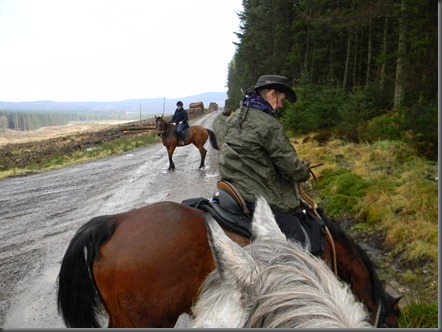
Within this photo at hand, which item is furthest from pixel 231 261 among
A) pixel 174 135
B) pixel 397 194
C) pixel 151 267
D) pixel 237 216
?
pixel 174 135

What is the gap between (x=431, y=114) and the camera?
820 cm

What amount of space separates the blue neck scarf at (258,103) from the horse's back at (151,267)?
4.21 feet

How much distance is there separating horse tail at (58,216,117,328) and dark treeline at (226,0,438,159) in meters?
7.80

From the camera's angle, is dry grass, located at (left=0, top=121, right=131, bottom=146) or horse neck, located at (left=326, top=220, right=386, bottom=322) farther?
dry grass, located at (left=0, top=121, right=131, bottom=146)

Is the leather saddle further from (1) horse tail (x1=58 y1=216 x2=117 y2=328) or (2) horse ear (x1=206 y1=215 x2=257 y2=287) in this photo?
(2) horse ear (x1=206 y1=215 x2=257 y2=287)

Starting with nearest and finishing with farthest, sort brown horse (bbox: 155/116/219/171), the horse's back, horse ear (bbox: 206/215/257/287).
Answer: horse ear (bbox: 206/215/257/287)
the horse's back
brown horse (bbox: 155/116/219/171)

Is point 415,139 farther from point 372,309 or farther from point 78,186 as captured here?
point 78,186

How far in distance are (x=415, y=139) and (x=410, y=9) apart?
3.36 meters

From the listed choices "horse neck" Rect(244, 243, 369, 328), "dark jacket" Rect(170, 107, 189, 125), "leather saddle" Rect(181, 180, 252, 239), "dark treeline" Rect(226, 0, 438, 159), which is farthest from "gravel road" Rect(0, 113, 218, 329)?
"dark treeline" Rect(226, 0, 438, 159)

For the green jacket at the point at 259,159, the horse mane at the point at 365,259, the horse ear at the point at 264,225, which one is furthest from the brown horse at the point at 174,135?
the horse ear at the point at 264,225

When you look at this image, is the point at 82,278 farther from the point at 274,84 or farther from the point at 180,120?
the point at 180,120

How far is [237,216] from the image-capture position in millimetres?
3387

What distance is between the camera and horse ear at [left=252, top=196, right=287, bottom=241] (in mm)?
1815

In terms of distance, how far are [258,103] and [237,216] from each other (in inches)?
44.9
